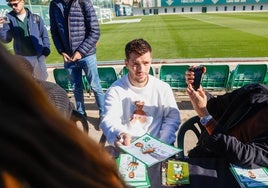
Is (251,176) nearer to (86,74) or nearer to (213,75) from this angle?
(86,74)

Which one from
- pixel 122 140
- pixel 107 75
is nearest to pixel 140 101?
pixel 122 140

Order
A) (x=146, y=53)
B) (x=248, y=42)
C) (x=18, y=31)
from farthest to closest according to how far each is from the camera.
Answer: (x=248, y=42), (x=18, y=31), (x=146, y=53)

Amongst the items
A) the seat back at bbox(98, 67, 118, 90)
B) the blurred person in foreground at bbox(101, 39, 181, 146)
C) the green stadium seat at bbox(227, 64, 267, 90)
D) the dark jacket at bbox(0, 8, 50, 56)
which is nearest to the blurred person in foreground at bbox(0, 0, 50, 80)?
the dark jacket at bbox(0, 8, 50, 56)

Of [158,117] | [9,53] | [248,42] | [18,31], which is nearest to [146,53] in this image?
[158,117]

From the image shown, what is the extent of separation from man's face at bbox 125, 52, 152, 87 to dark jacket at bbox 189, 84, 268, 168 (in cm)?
87

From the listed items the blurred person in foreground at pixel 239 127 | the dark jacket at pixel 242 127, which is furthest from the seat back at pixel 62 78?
the dark jacket at pixel 242 127

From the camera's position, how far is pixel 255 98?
6.87 feet

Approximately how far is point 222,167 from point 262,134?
39cm

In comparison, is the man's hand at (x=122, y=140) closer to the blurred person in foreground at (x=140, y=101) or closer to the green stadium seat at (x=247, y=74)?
the blurred person in foreground at (x=140, y=101)

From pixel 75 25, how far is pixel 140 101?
1.91 meters

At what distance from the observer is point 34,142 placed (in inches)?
17.8

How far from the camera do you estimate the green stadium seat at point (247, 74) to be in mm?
5147

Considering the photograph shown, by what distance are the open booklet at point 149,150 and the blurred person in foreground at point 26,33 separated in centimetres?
301

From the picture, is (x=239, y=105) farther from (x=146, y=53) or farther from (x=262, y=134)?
(x=146, y=53)
